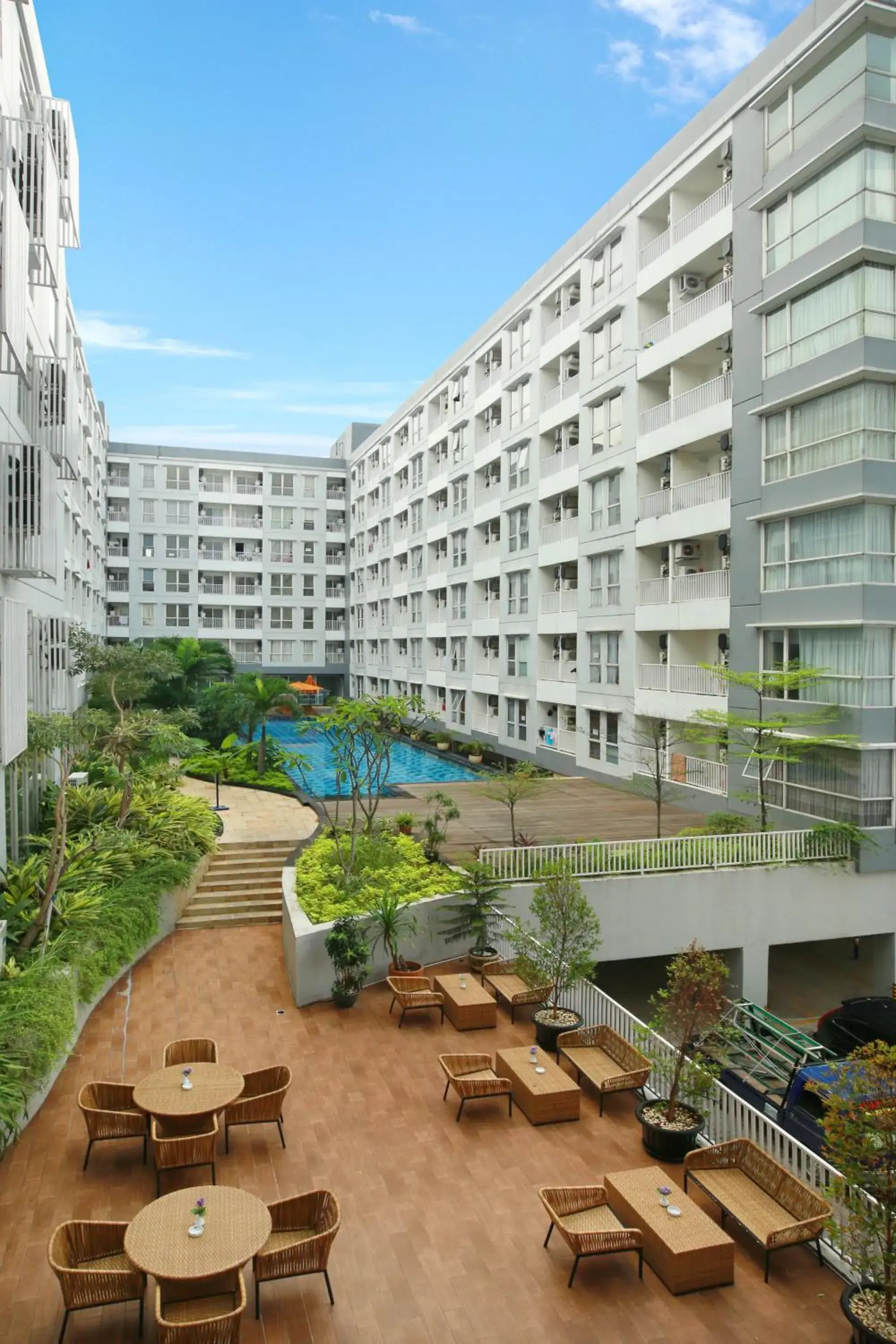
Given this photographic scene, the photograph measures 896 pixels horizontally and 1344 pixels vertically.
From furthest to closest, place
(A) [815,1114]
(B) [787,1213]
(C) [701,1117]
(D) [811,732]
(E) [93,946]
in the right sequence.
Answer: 1. (D) [811,732]
2. (E) [93,946]
3. (A) [815,1114]
4. (C) [701,1117]
5. (B) [787,1213]

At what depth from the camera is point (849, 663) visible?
17.5 m

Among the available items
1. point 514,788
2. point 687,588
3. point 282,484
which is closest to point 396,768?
point 687,588

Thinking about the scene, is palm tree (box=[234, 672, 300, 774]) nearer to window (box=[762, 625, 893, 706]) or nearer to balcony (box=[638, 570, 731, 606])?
balcony (box=[638, 570, 731, 606])

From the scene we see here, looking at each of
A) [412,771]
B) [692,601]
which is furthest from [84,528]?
[692,601]

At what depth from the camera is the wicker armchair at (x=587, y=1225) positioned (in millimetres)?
7055

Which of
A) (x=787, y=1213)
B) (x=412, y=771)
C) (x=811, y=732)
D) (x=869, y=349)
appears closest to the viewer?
(x=787, y=1213)

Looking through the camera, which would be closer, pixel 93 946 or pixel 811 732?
pixel 93 946

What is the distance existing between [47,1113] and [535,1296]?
5.80 metres

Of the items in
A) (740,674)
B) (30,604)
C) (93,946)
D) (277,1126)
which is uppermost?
(30,604)

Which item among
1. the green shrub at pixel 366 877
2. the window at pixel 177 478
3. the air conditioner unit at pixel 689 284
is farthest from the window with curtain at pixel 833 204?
the window at pixel 177 478

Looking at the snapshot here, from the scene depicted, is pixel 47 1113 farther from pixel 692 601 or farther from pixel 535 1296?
pixel 692 601

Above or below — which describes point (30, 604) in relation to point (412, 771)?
above

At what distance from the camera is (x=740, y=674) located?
1889cm

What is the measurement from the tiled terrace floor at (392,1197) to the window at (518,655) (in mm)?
20533
